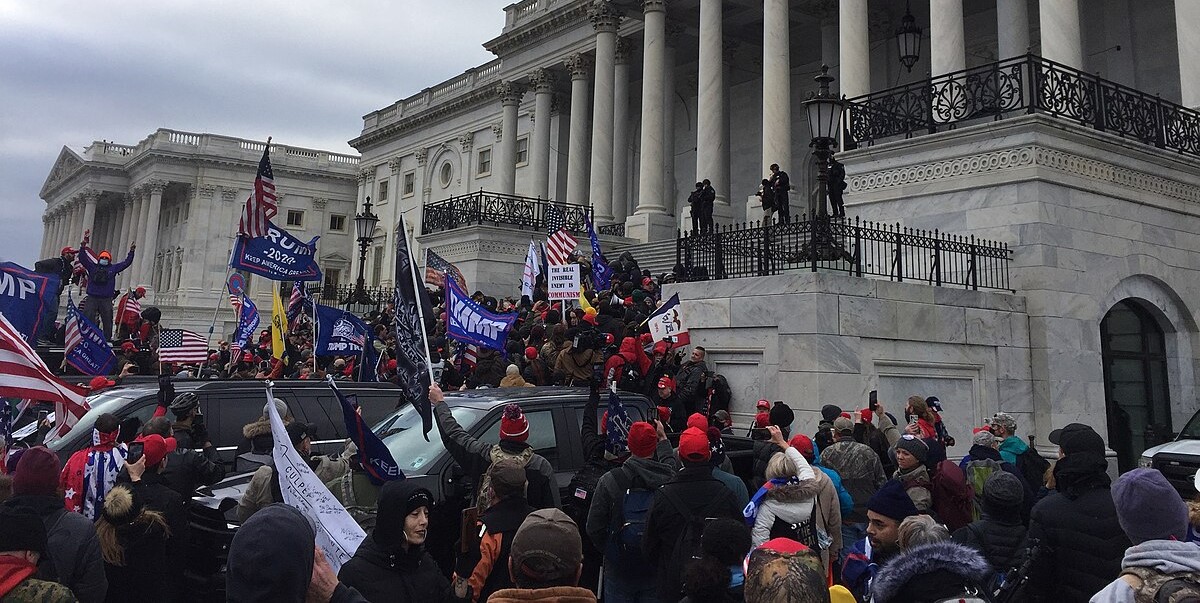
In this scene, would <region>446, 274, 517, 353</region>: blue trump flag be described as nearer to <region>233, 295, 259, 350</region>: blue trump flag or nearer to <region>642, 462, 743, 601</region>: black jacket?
<region>642, 462, 743, 601</region>: black jacket

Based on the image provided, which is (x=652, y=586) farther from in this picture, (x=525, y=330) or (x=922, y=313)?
(x=525, y=330)

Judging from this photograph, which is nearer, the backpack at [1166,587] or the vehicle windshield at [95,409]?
the backpack at [1166,587]

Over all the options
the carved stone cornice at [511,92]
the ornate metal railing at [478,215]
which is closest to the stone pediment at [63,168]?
the carved stone cornice at [511,92]

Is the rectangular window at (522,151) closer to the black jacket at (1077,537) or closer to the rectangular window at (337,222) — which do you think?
the rectangular window at (337,222)

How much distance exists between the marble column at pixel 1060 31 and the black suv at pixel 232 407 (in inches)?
615

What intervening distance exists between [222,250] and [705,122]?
5098cm

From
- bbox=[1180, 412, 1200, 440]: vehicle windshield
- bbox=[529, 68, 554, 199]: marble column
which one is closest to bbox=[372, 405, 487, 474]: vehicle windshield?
bbox=[1180, 412, 1200, 440]: vehicle windshield

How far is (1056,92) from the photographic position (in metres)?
15.0

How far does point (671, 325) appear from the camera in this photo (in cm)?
1286

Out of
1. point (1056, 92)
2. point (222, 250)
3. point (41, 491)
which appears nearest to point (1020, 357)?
point (1056, 92)

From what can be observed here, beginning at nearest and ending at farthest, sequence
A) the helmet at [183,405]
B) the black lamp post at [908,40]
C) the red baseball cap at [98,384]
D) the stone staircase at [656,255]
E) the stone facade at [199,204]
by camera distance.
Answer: the helmet at [183,405]
the red baseball cap at [98,384]
the black lamp post at [908,40]
the stone staircase at [656,255]
the stone facade at [199,204]

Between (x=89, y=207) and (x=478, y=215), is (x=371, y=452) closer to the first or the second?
(x=478, y=215)

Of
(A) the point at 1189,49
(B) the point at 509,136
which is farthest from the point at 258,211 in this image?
(B) the point at 509,136

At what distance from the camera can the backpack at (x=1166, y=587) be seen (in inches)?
106
